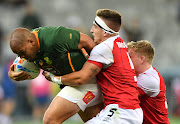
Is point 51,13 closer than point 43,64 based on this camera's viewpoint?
No

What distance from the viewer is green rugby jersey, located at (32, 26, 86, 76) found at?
4.95 m

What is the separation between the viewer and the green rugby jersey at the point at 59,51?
16.2 feet

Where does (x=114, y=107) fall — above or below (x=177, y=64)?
above

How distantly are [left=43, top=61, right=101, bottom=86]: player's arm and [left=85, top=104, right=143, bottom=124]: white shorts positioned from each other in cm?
48

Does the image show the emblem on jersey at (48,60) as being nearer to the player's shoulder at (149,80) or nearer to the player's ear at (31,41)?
the player's ear at (31,41)

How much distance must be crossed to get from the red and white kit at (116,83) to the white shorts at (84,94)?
0.21m

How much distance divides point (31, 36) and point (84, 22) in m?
8.76

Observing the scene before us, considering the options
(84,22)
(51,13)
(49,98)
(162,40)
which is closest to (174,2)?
(162,40)

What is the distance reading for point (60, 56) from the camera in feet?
16.5

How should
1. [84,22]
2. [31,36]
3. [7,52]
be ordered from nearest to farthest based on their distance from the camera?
[31,36] → [7,52] → [84,22]

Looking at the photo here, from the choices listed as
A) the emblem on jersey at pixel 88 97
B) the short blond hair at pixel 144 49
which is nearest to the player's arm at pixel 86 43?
the emblem on jersey at pixel 88 97

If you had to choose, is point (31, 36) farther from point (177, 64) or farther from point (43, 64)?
point (177, 64)

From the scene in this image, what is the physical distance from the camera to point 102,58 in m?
4.91

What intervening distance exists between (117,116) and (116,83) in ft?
→ 1.43
